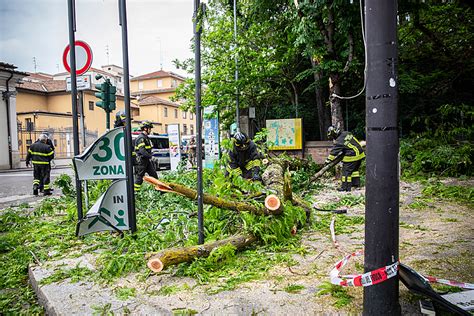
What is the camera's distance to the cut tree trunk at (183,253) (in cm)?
322

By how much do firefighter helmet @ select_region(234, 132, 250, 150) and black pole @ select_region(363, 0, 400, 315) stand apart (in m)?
4.62

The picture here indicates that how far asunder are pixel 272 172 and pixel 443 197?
3667 mm

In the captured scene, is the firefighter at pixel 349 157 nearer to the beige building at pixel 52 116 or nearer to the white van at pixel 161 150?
the white van at pixel 161 150

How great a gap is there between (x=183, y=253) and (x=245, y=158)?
13.3 ft

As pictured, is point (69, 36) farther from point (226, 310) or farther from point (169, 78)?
point (169, 78)

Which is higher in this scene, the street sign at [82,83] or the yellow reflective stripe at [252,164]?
the street sign at [82,83]

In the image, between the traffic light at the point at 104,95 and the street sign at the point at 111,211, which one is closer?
the street sign at the point at 111,211

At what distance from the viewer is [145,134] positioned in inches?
361

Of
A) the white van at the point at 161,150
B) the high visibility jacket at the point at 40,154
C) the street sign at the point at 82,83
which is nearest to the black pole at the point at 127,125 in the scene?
the street sign at the point at 82,83

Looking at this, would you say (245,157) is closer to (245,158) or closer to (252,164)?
(245,158)

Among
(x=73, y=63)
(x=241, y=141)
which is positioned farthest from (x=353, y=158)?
(x=73, y=63)

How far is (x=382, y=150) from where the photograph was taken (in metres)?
2.22

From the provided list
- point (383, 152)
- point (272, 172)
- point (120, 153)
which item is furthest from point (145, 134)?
point (383, 152)

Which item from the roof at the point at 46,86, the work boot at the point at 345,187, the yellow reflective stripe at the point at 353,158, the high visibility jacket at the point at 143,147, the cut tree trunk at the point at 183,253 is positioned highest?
the roof at the point at 46,86
